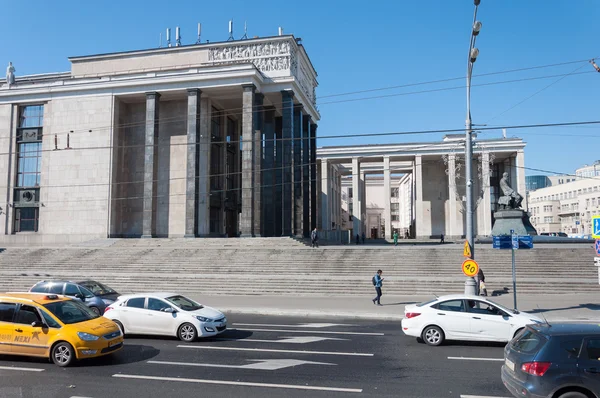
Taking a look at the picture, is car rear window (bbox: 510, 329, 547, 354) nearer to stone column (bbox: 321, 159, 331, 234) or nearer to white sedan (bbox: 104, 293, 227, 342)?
white sedan (bbox: 104, 293, 227, 342)

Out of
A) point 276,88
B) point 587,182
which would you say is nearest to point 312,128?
point 276,88

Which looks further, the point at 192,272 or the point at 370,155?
the point at 370,155

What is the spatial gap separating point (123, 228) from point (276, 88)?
68.8 ft

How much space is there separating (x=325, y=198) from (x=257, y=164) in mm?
33667

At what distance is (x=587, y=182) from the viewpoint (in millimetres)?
85562

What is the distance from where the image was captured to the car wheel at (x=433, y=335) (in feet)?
39.5

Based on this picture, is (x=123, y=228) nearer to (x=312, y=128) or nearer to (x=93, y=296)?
(x=312, y=128)

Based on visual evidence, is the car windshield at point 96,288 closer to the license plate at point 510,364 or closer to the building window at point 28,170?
the license plate at point 510,364

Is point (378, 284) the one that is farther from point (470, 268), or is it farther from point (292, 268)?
point (292, 268)

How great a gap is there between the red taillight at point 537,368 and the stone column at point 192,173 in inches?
1517

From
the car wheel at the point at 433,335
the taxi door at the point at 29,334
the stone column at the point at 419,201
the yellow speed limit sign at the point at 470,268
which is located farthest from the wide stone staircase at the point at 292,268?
the stone column at the point at 419,201

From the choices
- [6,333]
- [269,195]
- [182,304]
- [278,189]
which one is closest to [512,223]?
[278,189]

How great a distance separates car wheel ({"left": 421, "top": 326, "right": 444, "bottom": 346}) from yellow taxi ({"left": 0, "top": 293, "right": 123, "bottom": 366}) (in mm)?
7538

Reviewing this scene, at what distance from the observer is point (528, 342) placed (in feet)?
22.3
